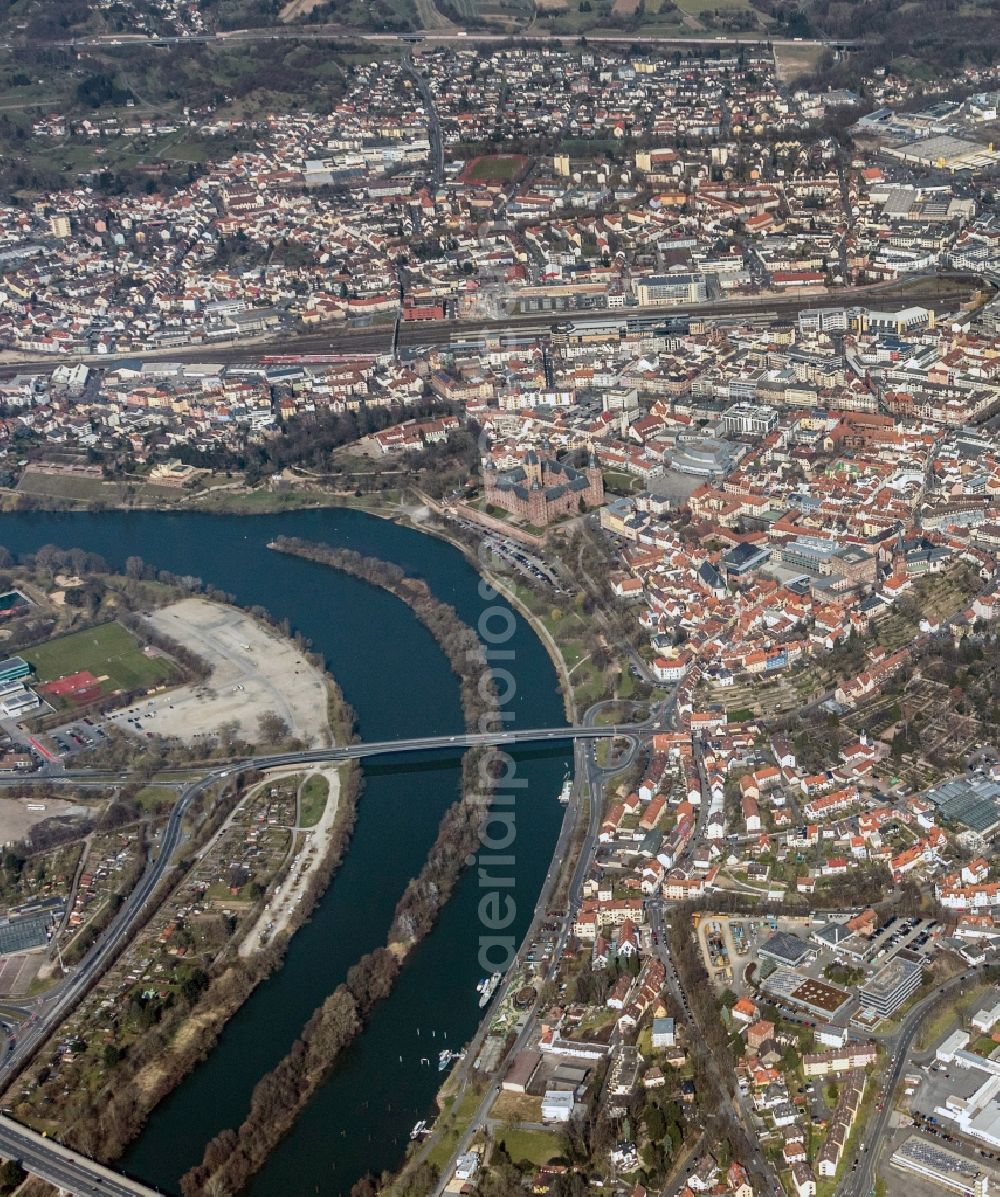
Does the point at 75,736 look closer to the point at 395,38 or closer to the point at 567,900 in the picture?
the point at 567,900

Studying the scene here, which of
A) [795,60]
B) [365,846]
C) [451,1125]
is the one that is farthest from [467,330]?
[451,1125]

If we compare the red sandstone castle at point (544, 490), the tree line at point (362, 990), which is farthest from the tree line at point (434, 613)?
the red sandstone castle at point (544, 490)

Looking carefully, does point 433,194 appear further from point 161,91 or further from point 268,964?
point 268,964

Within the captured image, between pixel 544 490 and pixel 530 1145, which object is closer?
pixel 530 1145

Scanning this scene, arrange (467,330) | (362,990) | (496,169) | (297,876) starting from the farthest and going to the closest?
(496,169)
(467,330)
(297,876)
(362,990)

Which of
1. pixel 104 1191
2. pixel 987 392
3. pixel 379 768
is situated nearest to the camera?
pixel 104 1191

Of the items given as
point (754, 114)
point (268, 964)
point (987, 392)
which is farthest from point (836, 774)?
point (754, 114)

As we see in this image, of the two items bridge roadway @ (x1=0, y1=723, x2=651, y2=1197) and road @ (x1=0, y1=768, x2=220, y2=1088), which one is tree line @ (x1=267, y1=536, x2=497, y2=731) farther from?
road @ (x1=0, y1=768, x2=220, y2=1088)

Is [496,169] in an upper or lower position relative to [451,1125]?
upper
